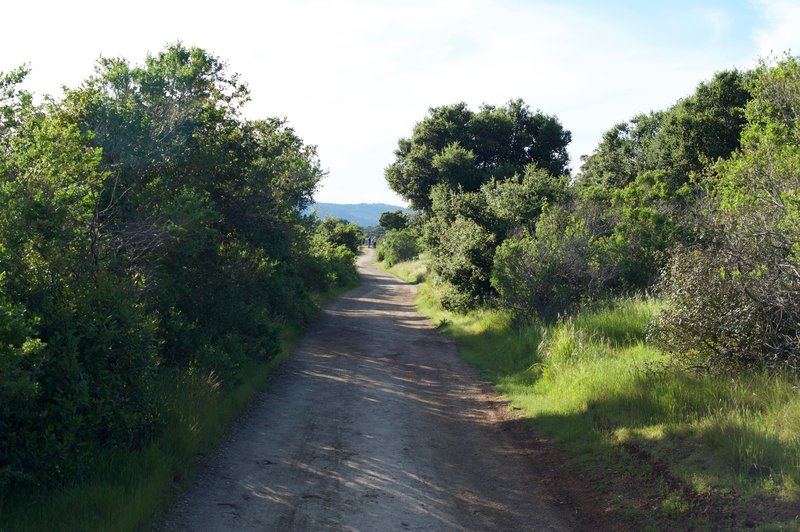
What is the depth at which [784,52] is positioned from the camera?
10453mm

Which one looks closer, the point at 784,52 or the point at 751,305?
the point at 751,305

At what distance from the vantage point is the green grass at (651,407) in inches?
245

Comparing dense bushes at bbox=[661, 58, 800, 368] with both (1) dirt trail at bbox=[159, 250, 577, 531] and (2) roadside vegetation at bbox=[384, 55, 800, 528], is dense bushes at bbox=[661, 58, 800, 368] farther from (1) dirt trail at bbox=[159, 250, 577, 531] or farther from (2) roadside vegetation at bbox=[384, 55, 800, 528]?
(1) dirt trail at bbox=[159, 250, 577, 531]

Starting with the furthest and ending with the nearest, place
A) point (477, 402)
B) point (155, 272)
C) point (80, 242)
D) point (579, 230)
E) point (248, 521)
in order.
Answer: point (579, 230) < point (477, 402) < point (155, 272) < point (80, 242) < point (248, 521)

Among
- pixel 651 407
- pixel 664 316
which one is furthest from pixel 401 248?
pixel 651 407

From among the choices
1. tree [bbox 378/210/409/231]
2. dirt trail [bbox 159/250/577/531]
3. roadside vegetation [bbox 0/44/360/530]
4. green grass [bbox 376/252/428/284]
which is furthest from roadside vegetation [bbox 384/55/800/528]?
tree [bbox 378/210/409/231]

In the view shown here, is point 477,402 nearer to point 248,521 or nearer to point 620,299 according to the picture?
point 620,299

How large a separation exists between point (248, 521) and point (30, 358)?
2.36 metres

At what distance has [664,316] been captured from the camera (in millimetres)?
9344

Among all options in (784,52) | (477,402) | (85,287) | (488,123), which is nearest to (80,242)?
(85,287)

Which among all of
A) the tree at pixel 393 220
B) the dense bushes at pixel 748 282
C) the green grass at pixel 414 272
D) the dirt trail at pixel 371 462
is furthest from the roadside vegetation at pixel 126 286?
the tree at pixel 393 220

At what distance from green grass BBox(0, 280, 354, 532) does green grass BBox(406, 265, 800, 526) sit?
182 inches

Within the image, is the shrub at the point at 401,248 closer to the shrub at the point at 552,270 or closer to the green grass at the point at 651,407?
the shrub at the point at 552,270

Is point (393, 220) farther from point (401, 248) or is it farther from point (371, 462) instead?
point (371, 462)
